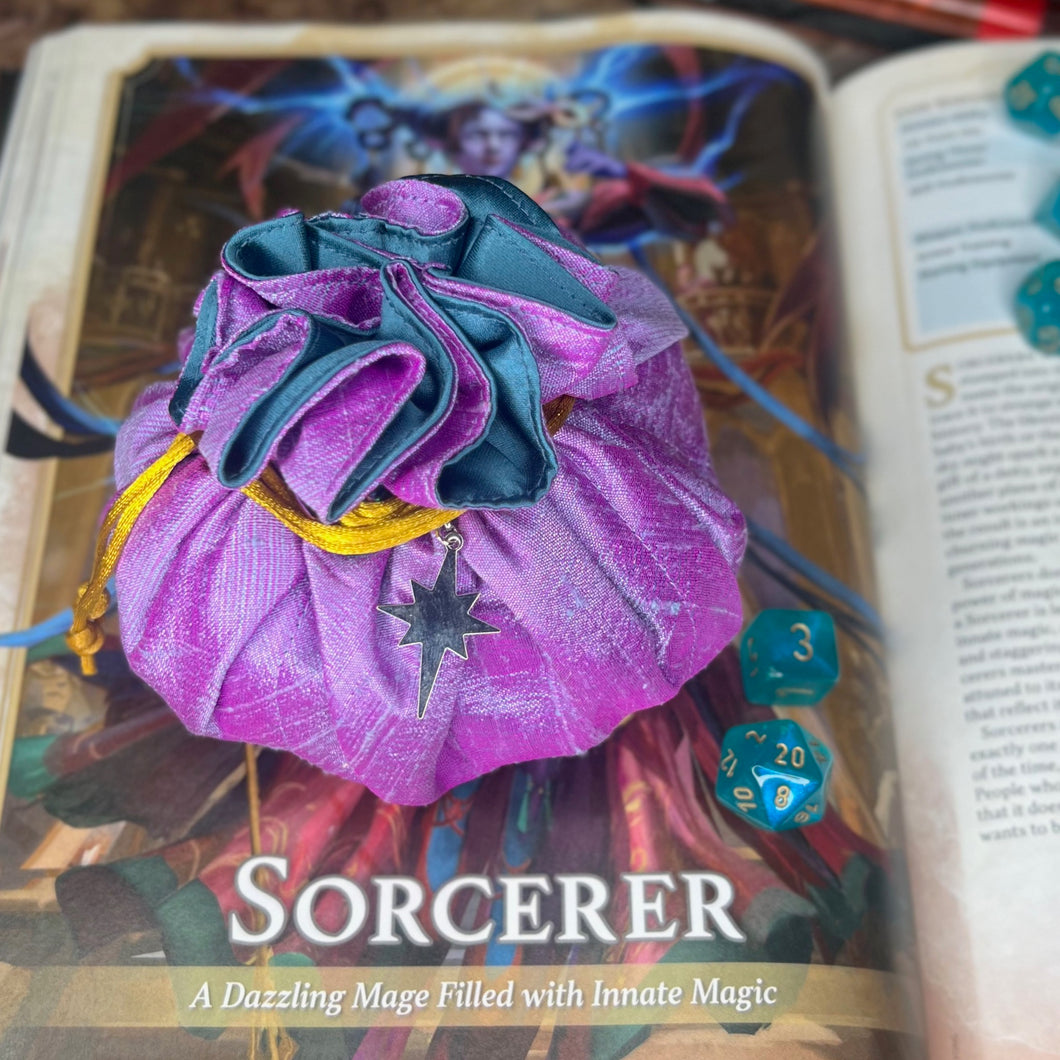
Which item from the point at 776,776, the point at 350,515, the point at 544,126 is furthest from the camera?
the point at 544,126

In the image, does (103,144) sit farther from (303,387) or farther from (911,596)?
(911,596)

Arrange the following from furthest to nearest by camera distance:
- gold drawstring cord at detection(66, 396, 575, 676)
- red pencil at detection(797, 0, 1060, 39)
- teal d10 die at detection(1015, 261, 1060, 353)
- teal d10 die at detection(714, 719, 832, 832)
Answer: red pencil at detection(797, 0, 1060, 39)
teal d10 die at detection(1015, 261, 1060, 353)
teal d10 die at detection(714, 719, 832, 832)
gold drawstring cord at detection(66, 396, 575, 676)

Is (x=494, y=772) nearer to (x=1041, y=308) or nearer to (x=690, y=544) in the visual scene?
(x=690, y=544)

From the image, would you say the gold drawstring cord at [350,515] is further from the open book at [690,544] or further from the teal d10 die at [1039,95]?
the teal d10 die at [1039,95]

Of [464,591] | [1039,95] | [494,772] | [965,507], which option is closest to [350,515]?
[464,591]

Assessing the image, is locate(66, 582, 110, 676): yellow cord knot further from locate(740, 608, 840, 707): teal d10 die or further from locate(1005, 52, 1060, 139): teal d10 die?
locate(1005, 52, 1060, 139): teal d10 die

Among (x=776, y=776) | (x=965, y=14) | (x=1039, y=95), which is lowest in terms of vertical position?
(x=776, y=776)

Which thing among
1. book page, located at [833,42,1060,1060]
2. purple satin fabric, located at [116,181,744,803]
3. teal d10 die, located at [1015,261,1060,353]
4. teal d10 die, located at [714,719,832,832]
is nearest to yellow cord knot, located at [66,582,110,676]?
purple satin fabric, located at [116,181,744,803]
